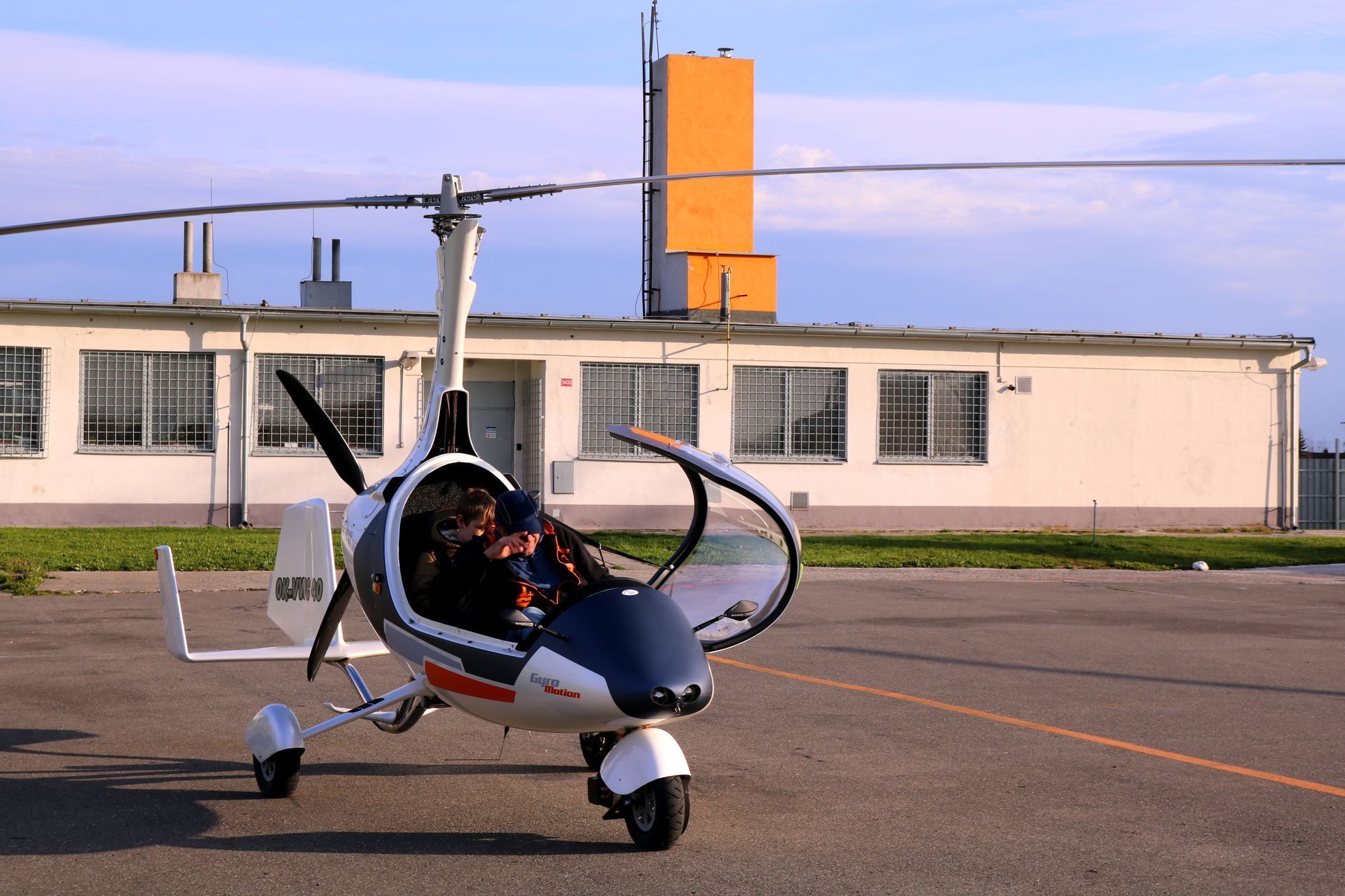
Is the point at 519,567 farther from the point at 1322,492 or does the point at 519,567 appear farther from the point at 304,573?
the point at 1322,492

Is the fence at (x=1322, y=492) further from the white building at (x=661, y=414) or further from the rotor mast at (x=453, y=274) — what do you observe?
the rotor mast at (x=453, y=274)

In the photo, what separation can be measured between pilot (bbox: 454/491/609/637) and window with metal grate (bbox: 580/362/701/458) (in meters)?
18.7

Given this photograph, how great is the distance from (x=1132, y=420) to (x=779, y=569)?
22675 millimetres

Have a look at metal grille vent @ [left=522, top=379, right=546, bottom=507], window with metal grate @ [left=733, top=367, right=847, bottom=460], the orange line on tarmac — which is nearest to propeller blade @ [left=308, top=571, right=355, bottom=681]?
the orange line on tarmac

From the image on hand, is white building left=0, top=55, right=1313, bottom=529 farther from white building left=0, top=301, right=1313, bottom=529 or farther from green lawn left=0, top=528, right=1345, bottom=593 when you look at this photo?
green lawn left=0, top=528, right=1345, bottom=593

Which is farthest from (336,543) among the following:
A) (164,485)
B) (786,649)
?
(786,649)

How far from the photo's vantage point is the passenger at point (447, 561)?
6.77 meters

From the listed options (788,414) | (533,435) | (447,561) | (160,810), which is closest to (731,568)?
(447,561)

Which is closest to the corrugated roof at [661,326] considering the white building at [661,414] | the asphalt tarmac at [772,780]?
the white building at [661,414]

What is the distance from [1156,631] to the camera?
1404cm

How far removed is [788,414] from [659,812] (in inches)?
838

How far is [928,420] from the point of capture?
27453 millimetres

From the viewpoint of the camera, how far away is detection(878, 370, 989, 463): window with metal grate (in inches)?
1077

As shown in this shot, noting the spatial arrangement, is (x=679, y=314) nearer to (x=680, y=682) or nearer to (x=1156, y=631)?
(x=1156, y=631)
